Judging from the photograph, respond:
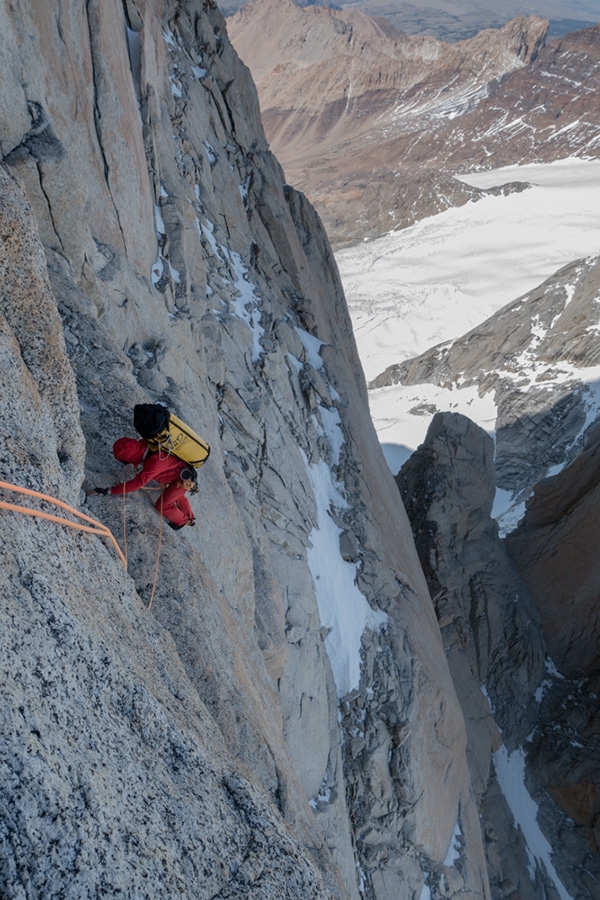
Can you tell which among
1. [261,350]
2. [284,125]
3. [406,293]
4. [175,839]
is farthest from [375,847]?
[284,125]

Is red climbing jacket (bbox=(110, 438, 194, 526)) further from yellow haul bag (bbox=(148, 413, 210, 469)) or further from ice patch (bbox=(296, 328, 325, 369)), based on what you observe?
ice patch (bbox=(296, 328, 325, 369))

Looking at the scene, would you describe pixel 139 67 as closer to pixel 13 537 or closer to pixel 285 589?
pixel 285 589

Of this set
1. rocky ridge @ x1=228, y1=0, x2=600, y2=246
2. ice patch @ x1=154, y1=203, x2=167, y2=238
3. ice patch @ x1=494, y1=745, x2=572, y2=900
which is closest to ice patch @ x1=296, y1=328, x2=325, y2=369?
ice patch @ x1=154, y1=203, x2=167, y2=238

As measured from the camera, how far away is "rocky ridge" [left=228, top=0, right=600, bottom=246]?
87125 millimetres

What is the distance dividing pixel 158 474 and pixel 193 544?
1311 mm

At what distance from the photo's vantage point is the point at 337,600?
12.3 m

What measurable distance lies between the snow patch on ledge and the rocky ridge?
7387cm

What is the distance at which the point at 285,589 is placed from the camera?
10.5m

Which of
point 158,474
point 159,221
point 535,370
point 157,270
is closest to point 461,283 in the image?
point 535,370

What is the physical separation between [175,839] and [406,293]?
2625 inches

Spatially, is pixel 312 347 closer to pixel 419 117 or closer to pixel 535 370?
pixel 535 370

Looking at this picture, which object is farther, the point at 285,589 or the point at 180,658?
the point at 285,589

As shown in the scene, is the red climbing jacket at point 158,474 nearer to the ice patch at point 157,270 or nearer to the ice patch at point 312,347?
the ice patch at point 157,270

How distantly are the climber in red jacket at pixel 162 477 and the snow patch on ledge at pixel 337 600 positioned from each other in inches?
257
